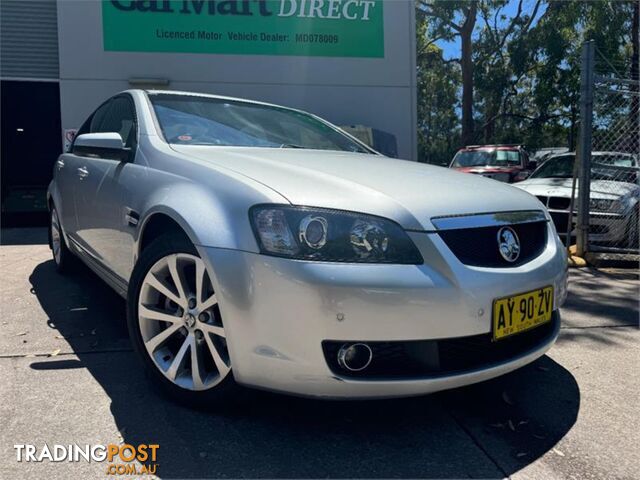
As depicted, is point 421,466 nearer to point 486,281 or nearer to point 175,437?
point 486,281

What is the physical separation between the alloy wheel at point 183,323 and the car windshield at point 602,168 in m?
5.23

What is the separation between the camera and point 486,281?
2.16 metres

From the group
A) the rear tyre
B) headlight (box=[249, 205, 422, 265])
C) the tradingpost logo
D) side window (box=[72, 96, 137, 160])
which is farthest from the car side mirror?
the rear tyre

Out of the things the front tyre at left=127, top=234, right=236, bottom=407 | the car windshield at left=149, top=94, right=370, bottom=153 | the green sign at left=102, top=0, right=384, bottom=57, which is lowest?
the front tyre at left=127, top=234, right=236, bottom=407

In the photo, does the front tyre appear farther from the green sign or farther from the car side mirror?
the green sign

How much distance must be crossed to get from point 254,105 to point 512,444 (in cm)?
269

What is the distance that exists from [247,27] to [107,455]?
966 cm

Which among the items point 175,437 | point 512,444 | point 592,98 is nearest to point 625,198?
point 592,98

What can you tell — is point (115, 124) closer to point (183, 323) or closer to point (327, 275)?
point (183, 323)

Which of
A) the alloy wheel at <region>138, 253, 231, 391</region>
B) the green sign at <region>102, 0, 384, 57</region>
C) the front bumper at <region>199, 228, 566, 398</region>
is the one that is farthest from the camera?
the green sign at <region>102, 0, 384, 57</region>

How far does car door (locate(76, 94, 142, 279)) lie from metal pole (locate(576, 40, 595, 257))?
473 cm

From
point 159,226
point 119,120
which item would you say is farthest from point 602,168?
point 159,226

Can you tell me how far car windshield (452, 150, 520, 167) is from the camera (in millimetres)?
13648

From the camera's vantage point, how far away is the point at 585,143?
5.95 metres
